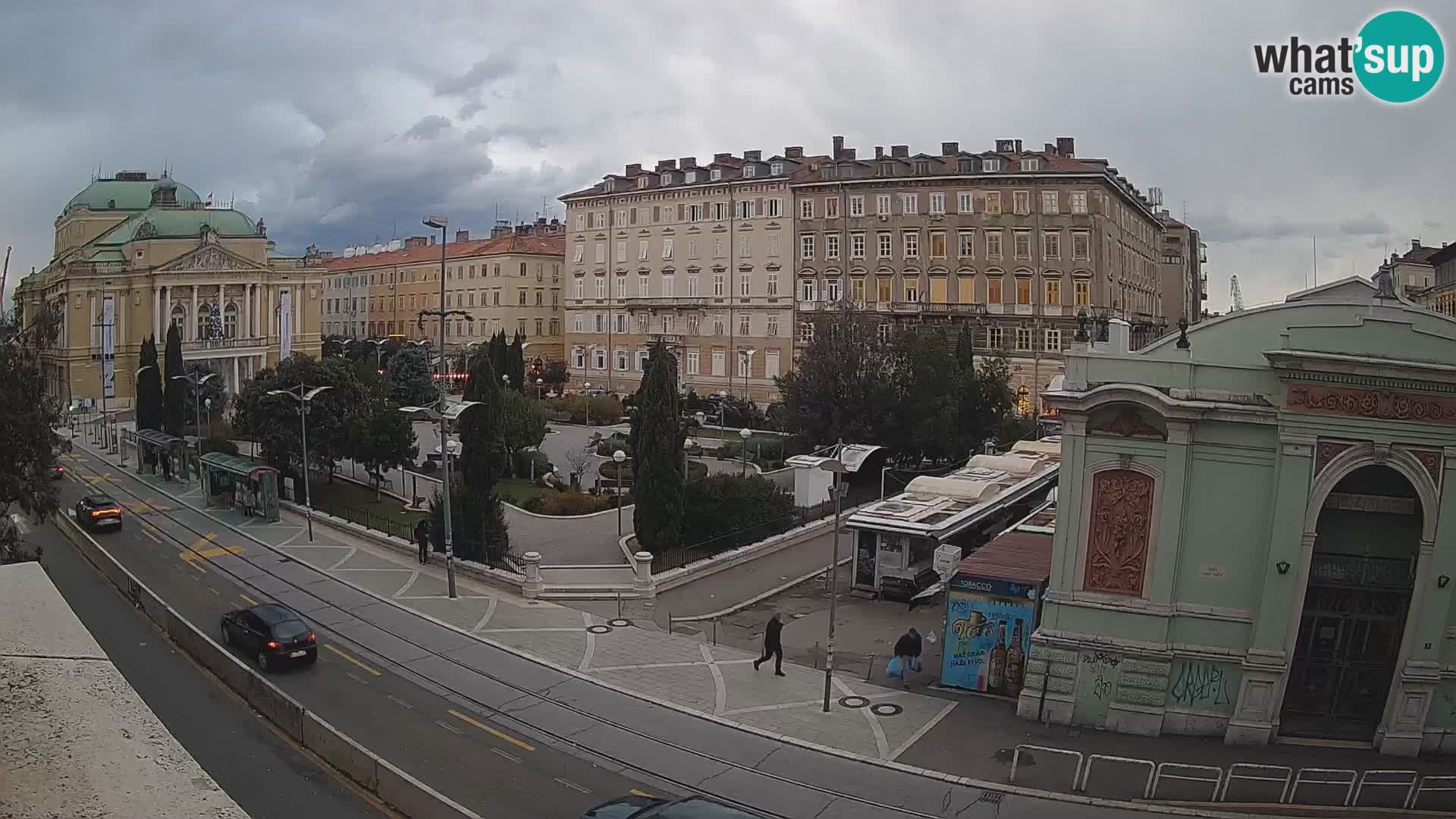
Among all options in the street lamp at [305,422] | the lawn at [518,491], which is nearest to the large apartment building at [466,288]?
the lawn at [518,491]

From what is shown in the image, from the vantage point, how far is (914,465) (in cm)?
5212

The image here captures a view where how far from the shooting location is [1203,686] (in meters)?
20.5

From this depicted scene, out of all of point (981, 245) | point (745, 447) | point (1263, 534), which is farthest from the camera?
point (981, 245)

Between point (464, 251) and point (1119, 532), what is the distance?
97240mm

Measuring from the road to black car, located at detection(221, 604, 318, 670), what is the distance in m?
0.51

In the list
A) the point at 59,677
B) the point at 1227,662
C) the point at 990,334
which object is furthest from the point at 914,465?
the point at 59,677

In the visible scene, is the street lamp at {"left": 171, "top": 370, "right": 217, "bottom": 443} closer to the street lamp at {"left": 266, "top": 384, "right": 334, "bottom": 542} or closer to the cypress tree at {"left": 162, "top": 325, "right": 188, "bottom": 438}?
the cypress tree at {"left": 162, "top": 325, "right": 188, "bottom": 438}

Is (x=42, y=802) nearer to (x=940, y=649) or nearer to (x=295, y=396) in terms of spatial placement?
(x=940, y=649)

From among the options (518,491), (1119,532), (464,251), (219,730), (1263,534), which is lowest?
(219,730)

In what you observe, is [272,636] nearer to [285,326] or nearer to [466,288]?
[285,326]

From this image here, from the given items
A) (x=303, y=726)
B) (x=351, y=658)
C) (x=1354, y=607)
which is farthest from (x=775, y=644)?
(x=1354, y=607)

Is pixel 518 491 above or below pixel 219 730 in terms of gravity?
above

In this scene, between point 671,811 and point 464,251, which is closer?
point 671,811

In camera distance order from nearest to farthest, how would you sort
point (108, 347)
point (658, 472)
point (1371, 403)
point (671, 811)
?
1. point (671, 811)
2. point (1371, 403)
3. point (658, 472)
4. point (108, 347)
